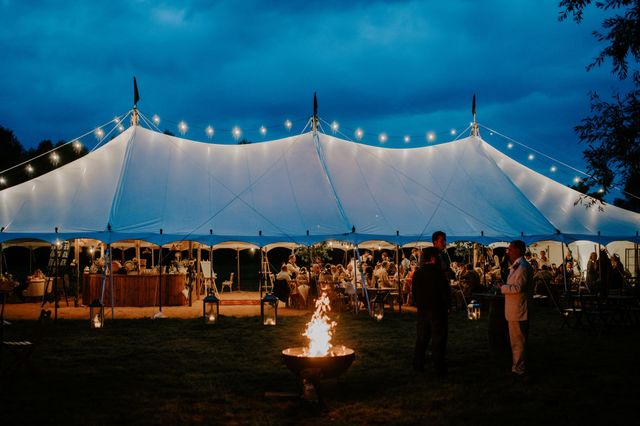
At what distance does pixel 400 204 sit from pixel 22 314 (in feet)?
29.2

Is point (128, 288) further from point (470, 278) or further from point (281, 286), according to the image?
point (470, 278)

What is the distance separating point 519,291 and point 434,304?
88 centimetres

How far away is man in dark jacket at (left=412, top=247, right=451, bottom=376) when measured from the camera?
6.05 metres

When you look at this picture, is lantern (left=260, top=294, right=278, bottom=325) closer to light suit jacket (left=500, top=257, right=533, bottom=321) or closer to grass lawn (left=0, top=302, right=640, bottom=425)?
grass lawn (left=0, top=302, right=640, bottom=425)

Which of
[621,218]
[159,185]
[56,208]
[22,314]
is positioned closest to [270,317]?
[159,185]

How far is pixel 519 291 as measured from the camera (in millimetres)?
5711

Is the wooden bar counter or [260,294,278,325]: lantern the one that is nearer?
[260,294,278,325]: lantern

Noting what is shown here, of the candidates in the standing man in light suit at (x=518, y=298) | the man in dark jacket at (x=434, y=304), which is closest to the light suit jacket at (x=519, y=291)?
the standing man in light suit at (x=518, y=298)

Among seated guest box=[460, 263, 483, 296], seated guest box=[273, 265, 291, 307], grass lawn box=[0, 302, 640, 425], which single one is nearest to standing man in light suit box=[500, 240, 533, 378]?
grass lawn box=[0, 302, 640, 425]

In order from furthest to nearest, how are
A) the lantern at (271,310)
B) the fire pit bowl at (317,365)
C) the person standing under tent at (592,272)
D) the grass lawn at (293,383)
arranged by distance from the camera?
the person standing under tent at (592,272) < the lantern at (271,310) < the fire pit bowl at (317,365) < the grass lawn at (293,383)

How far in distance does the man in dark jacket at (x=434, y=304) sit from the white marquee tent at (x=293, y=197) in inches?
224

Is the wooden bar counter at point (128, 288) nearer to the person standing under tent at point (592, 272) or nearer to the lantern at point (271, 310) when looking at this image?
the lantern at point (271, 310)

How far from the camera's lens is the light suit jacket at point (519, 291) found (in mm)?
5723

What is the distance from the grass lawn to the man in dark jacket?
1.14ft
